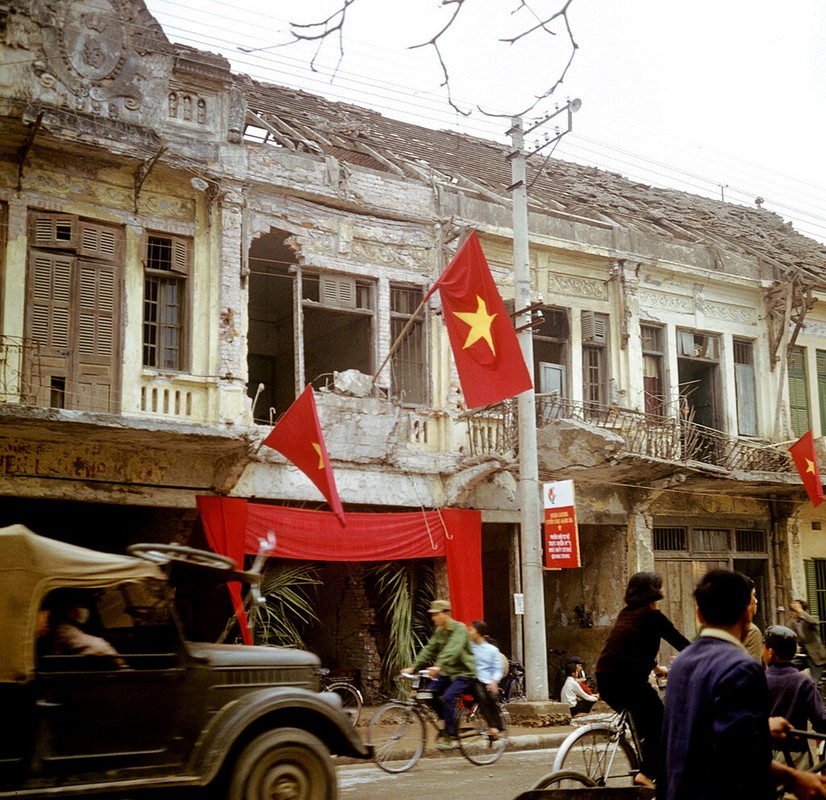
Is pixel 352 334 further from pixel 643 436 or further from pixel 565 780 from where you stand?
pixel 565 780

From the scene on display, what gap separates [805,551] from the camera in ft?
75.2

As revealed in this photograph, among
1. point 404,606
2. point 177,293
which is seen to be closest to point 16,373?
point 177,293

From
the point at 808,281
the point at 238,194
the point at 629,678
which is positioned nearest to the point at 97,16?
the point at 238,194

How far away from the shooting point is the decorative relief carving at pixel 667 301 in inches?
833

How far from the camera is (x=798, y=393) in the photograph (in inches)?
920

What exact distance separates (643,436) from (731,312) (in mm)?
4228

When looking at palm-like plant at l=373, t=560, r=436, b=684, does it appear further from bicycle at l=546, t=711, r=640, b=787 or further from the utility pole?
bicycle at l=546, t=711, r=640, b=787

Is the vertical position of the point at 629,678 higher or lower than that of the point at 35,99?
lower

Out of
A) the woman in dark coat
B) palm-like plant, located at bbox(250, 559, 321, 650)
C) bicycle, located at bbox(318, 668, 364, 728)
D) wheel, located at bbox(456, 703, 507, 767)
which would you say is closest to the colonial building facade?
palm-like plant, located at bbox(250, 559, 321, 650)

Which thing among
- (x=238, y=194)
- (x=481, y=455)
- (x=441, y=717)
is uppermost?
(x=238, y=194)

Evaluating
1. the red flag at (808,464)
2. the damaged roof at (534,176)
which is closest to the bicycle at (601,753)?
the damaged roof at (534,176)

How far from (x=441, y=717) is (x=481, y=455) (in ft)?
23.1

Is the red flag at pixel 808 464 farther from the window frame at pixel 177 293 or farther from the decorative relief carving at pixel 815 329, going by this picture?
the window frame at pixel 177 293

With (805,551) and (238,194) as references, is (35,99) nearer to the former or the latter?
(238,194)
